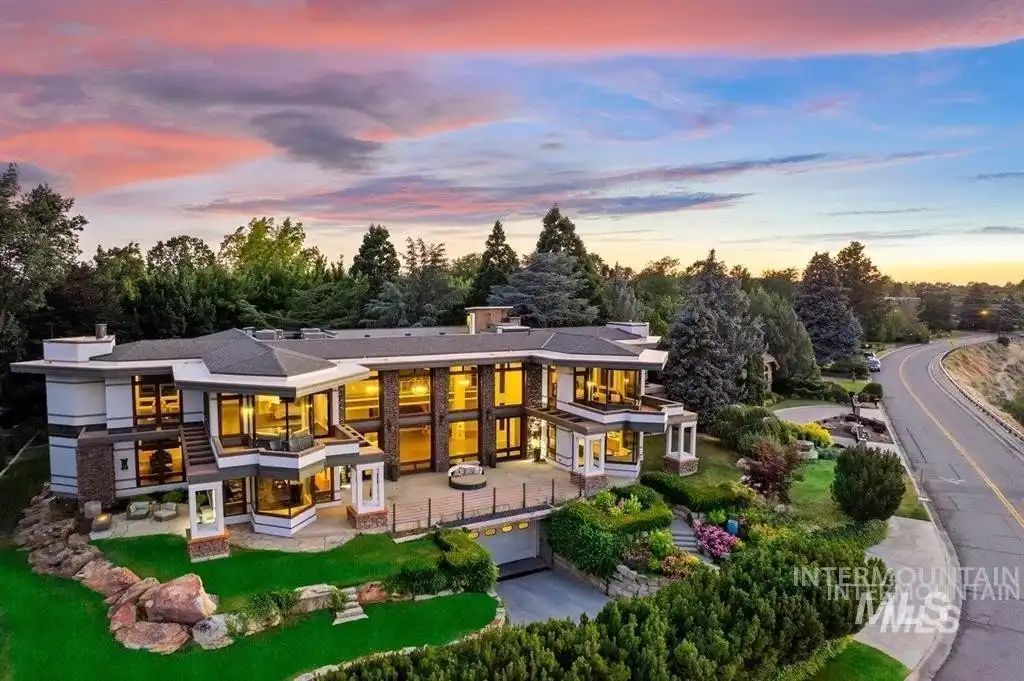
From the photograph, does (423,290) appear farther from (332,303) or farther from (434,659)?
(434,659)

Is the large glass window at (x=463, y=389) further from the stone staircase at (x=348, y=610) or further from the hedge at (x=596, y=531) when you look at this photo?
the stone staircase at (x=348, y=610)

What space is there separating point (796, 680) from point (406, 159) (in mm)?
27280

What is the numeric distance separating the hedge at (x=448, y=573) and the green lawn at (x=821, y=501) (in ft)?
41.3

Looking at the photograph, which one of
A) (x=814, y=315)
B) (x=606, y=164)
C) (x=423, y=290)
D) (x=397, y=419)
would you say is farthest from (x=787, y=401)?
(x=397, y=419)

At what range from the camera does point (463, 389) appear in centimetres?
2550

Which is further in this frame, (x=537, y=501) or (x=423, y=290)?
(x=423, y=290)

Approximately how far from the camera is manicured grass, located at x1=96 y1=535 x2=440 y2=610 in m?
15.4

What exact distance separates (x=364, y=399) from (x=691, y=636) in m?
15.9

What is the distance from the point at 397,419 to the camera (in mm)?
23766

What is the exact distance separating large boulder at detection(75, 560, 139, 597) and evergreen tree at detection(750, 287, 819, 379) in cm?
4291

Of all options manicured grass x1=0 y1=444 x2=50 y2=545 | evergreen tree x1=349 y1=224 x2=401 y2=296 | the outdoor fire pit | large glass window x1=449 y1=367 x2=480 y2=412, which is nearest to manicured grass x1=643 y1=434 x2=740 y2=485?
the outdoor fire pit

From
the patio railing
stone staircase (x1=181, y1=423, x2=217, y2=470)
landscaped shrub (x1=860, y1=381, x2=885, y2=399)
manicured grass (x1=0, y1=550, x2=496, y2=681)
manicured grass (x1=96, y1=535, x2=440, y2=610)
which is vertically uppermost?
stone staircase (x1=181, y1=423, x2=217, y2=470)

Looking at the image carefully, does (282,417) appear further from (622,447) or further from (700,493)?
(700,493)

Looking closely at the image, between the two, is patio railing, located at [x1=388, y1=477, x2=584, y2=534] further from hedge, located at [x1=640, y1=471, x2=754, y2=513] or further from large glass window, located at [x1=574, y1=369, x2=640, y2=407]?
large glass window, located at [x1=574, y1=369, x2=640, y2=407]
